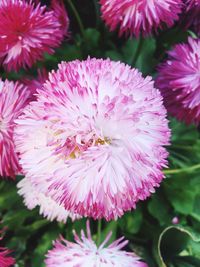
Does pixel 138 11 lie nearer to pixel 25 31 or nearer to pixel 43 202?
pixel 25 31

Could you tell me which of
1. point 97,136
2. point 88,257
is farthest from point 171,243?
point 97,136

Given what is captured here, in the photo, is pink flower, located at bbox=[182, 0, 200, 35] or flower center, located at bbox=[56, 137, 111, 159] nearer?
flower center, located at bbox=[56, 137, 111, 159]

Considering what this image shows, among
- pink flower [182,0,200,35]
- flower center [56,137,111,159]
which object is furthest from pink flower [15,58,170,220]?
pink flower [182,0,200,35]

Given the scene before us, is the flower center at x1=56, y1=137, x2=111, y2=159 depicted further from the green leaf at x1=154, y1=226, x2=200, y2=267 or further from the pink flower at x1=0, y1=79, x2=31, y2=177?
the green leaf at x1=154, y1=226, x2=200, y2=267

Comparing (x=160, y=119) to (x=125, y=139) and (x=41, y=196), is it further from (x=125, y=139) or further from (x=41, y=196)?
(x=41, y=196)

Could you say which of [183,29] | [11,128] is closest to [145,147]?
[11,128]

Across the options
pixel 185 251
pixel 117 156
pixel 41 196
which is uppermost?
pixel 117 156
